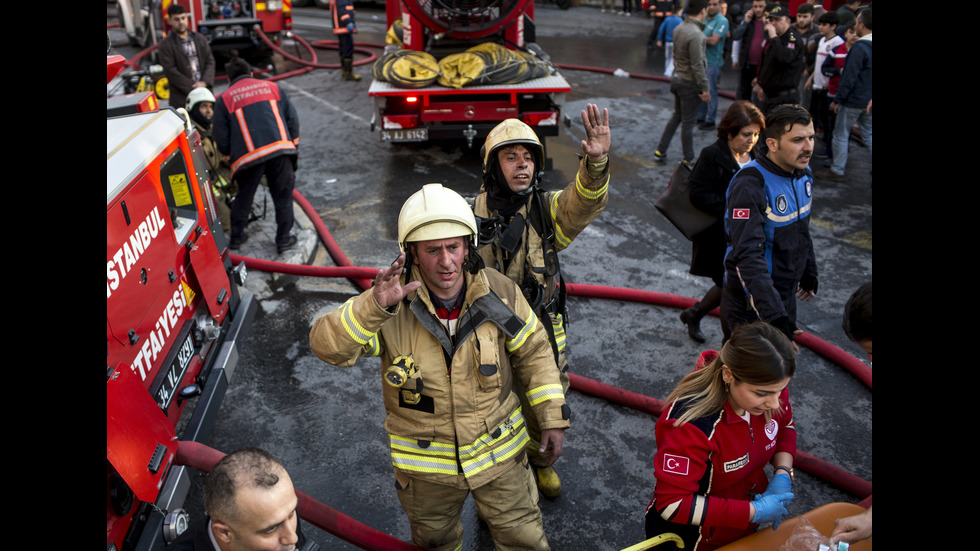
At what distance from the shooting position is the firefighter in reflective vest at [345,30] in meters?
12.6

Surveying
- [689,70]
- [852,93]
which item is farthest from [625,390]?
[852,93]

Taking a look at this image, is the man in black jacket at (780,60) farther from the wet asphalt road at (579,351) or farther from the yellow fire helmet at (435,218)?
the yellow fire helmet at (435,218)

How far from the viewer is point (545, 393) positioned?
9.04 feet

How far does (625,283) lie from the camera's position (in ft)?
19.5

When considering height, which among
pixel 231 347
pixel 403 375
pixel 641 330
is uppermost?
pixel 403 375

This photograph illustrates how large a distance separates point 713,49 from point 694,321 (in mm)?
6667

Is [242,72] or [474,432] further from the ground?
[242,72]

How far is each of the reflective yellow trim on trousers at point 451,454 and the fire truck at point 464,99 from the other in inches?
236

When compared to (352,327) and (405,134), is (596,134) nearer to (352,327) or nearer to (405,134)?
(352,327)

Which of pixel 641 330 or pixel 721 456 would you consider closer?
pixel 721 456

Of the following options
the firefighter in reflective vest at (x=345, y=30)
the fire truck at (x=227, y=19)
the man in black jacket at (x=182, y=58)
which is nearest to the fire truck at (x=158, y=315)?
the man in black jacket at (x=182, y=58)

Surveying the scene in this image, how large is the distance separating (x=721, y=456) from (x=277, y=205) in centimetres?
492
